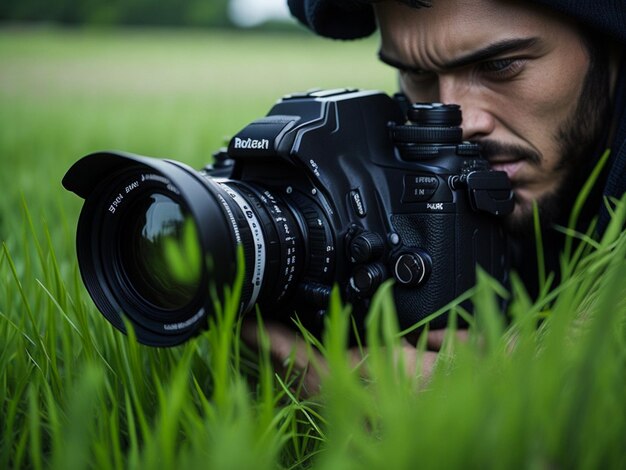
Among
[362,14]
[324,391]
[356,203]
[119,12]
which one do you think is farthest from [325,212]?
[119,12]

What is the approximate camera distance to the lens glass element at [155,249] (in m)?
0.93

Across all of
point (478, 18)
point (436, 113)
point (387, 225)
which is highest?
point (478, 18)

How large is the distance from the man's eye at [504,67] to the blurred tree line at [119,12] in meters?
15.7

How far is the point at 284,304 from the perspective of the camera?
113 centimetres

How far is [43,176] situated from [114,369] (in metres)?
1.63

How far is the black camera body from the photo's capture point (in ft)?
3.21

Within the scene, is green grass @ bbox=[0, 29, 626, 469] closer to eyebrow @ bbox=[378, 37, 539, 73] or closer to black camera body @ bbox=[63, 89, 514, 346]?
black camera body @ bbox=[63, 89, 514, 346]

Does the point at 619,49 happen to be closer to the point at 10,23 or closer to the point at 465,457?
the point at 465,457

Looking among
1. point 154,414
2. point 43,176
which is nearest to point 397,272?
point 154,414

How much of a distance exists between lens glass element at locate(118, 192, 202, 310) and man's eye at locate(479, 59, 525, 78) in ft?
2.29

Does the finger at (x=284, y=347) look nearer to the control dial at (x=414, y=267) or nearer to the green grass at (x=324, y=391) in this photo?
the green grass at (x=324, y=391)

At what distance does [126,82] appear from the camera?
8867 mm

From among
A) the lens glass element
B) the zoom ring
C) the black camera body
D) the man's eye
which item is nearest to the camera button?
the black camera body

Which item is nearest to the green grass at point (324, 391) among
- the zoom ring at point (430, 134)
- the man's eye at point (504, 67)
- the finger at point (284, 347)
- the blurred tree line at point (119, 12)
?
the finger at point (284, 347)
